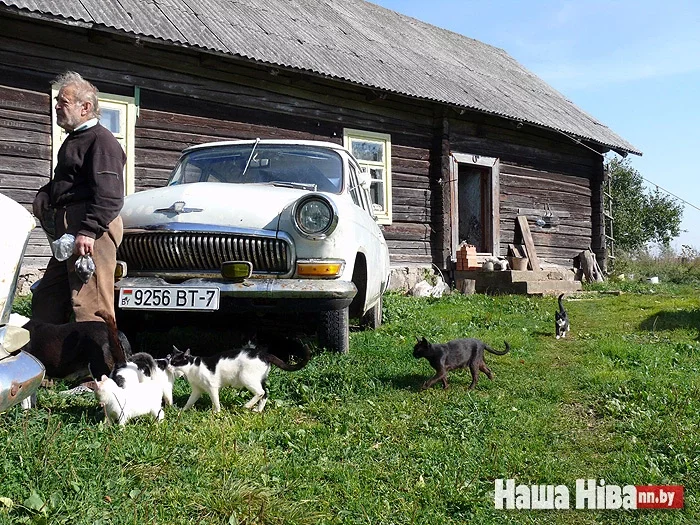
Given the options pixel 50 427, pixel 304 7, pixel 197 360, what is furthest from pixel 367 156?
pixel 50 427

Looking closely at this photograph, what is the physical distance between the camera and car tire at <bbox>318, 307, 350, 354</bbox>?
4773 mm

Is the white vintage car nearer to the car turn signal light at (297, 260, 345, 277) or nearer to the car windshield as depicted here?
the car turn signal light at (297, 260, 345, 277)

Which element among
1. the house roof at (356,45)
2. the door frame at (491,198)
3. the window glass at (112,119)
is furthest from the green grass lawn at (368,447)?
the door frame at (491,198)

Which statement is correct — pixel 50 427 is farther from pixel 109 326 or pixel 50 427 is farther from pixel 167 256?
pixel 167 256

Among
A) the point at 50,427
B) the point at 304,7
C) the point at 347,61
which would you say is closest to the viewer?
the point at 50,427

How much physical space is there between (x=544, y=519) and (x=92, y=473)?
1.71 meters

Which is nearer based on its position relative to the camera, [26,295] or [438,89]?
[26,295]

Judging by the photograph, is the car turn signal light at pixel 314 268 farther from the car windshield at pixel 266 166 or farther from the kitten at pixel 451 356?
the car windshield at pixel 266 166

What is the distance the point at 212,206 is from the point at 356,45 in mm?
8296

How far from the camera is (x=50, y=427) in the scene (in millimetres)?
2840

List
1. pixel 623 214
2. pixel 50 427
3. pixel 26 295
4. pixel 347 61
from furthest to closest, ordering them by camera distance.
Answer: pixel 623 214 < pixel 347 61 < pixel 26 295 < pixel 50 427

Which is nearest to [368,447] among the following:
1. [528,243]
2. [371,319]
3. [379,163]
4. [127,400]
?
[127,400]

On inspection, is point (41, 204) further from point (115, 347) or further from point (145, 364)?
point (145, 364)

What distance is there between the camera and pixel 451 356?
428cm
